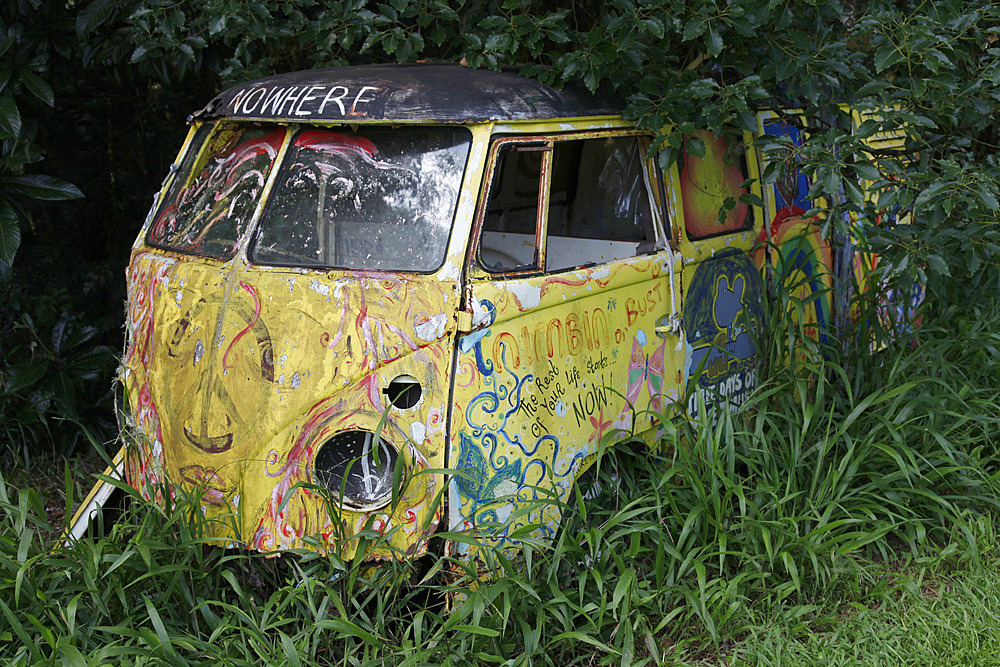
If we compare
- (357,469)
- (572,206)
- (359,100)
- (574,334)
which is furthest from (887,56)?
(357,469)

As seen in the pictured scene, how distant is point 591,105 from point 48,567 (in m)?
2.50

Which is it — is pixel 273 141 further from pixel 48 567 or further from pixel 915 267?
pixel 915 267

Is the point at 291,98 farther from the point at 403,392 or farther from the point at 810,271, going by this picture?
the point at 810,271

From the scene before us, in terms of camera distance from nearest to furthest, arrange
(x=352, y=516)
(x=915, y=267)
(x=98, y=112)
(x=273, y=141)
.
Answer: (x=352, y=516) < (x=273, y=141) < (x=915, y=267) < (x=98, y=112)

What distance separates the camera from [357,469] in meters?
2.85

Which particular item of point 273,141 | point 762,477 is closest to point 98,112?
point 273,141

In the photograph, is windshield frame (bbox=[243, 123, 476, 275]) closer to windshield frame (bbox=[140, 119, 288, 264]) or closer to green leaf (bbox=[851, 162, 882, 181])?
windshield frame (bbox=[140, 119, 288, 264])

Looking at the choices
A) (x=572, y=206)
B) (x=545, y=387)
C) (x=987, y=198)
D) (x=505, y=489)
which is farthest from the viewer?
(x=572, y=206)

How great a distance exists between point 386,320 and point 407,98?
80cm

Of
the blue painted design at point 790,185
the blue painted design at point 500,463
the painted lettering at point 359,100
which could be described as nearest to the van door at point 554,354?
the blue painted design at point 500,463

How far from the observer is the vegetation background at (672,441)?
281cm

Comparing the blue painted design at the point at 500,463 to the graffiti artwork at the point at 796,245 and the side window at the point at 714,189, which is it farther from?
the graffiti artwork at the point at 796,245

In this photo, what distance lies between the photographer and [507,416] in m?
2.87

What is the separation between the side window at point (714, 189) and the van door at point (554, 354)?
0.26m
